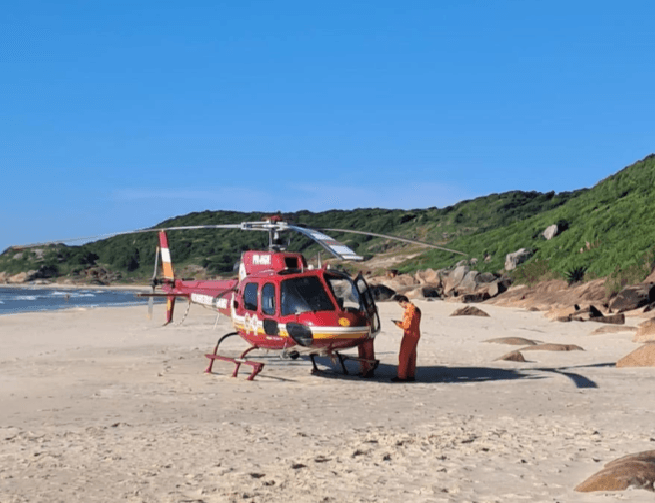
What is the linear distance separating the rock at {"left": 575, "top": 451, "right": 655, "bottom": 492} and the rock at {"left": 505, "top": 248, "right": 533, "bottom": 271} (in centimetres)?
3720

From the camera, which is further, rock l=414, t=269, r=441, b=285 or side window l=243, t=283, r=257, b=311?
rock l=414, t=269, r=441, b=285

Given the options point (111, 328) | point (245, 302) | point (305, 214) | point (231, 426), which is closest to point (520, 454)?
Result: point (231, 426)

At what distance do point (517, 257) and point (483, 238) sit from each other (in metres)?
11.4

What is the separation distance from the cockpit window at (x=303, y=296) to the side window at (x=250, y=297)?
94 cm

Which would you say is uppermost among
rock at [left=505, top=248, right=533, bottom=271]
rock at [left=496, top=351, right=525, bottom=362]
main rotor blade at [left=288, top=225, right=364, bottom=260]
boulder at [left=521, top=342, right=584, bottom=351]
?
rock at [left=505, top=248, right=533, bottom=271]

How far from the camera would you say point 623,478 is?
6.01 meters

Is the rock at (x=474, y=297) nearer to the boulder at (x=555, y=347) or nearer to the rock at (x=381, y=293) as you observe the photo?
the rock at (x=381, y=293)

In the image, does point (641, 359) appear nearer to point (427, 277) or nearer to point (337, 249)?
point (337, 249)

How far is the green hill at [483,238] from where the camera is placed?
3634 centimetres

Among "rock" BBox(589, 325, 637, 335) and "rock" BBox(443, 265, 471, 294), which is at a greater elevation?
"rock" BBox(443, 265, 471, 294)

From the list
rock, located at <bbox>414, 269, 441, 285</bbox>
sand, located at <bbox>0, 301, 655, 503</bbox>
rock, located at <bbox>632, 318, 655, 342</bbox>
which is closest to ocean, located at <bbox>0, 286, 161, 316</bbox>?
rock, located at <bbox>414, 269, 441, 285</bbox>

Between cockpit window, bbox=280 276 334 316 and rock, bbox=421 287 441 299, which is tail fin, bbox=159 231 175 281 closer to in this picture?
cockpit window, bbox=280 276 334 316

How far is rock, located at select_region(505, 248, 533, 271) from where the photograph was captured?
42.8 m

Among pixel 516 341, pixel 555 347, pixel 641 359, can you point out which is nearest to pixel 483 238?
pixel 516 341
